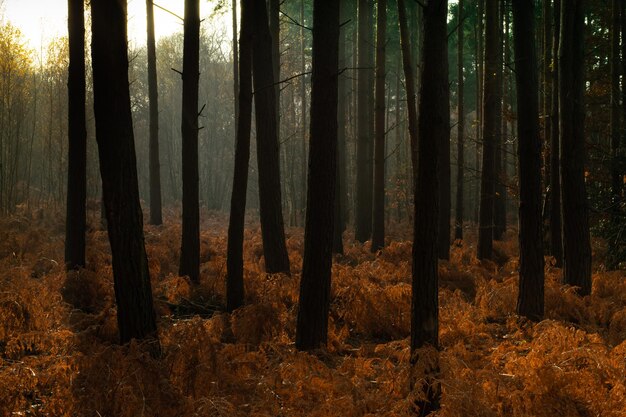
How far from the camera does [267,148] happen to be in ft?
34.4

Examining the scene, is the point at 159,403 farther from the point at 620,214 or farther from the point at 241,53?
the point at 620,214

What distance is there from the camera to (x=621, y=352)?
5.28 metres

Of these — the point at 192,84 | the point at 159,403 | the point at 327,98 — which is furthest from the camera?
the point at 192,84

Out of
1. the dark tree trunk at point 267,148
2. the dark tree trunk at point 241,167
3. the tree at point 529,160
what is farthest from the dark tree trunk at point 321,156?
the dark tree trunk at point 267,148

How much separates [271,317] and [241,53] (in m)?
4.03

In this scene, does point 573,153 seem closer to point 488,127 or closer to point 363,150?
point 488,127

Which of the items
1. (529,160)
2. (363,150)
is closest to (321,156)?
(529,160)

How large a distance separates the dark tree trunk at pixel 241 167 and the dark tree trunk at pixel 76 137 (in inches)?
151

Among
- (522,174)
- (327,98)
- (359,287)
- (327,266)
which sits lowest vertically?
(359,287)

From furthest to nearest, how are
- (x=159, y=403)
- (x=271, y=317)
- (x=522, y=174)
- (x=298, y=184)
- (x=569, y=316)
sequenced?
1. (x=298, y=184)
2. (x=569, y=316)
3. (x=522, y=174)
4. (x=271, y=317)
5. (x=159, y=403)

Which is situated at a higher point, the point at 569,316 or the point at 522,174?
the point at 522,174

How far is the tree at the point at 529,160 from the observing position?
25.7 ft

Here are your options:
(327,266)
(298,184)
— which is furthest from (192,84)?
Result: (298,184)

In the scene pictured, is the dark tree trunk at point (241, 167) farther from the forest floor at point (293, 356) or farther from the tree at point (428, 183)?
the tree at point (428, 183)
